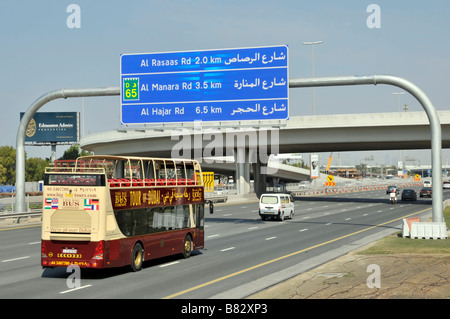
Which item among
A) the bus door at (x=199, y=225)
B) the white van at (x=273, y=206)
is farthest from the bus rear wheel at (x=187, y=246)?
the white van at (x=273, y=206)

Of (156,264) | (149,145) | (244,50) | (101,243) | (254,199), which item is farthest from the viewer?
(254,199)

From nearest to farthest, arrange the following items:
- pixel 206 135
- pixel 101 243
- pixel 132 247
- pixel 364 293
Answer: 1. pixel 364 293
2. pixel 101 243
3. pixel 132 247
4. pixel 206 135

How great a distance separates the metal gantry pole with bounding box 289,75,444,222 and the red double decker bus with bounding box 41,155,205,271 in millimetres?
10223

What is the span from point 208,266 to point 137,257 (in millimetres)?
2488

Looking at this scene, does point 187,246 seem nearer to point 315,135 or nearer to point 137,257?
point 137,257

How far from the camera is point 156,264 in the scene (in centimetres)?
2161

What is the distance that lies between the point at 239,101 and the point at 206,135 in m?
28.0

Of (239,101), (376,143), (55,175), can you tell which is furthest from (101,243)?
(376,143)

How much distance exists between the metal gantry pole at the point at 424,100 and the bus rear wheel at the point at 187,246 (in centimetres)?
1020

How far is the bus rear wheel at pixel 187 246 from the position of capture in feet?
75.6

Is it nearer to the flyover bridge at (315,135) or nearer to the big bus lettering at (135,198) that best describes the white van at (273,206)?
the flyover bridge at (315,135)

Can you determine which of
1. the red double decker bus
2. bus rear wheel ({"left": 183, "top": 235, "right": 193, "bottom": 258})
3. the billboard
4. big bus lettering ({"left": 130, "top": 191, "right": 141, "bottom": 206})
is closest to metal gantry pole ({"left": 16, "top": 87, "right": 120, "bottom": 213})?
the red double decker bus

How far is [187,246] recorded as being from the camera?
23.2 metres

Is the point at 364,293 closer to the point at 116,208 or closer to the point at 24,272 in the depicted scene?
the point at 116,208
